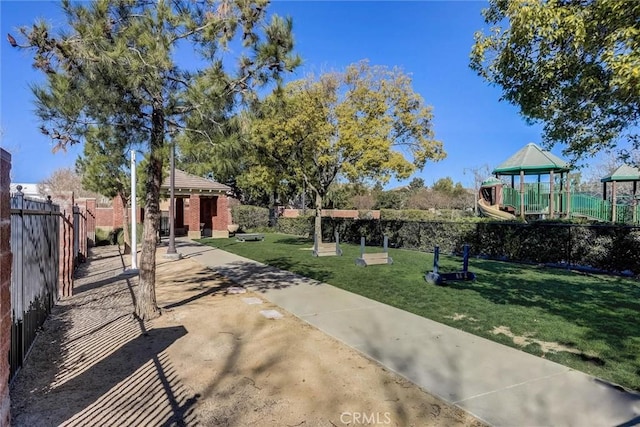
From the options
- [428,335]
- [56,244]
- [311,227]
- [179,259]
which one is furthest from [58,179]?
[428,335]

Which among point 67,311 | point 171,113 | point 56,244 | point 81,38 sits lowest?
point 67,311

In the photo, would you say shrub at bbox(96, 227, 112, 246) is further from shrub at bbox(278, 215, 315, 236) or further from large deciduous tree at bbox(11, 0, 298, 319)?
large deciduous tree at bbox(11, 0, 298, 319)

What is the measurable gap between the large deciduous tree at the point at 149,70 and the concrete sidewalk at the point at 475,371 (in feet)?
11.4

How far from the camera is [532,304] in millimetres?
7250

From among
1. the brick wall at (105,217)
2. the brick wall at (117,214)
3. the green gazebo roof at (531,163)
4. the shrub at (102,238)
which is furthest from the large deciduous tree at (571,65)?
the brick wall at (105,217)

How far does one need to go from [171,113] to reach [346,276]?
20.6 feet

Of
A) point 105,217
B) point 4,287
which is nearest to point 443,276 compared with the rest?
point 4,287

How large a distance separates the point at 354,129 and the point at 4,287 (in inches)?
516

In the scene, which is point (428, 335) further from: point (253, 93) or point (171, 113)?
point (171, 113)

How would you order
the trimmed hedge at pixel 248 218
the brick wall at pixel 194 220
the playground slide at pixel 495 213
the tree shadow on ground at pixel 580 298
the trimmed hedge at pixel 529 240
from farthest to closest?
the trimmed hedge at pixel 248 218, the brick wall at pixel 194 220, the playground slide at pixel 495 213, the trimmed hedge at pixel 529 240, the tree shadow on ground at pixel 580 298

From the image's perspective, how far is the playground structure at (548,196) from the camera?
20.2 m

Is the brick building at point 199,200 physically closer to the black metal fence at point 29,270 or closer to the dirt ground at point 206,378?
the black metal fence at point 29,270

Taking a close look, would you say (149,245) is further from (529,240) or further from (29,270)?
(529,240)

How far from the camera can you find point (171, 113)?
600cm
